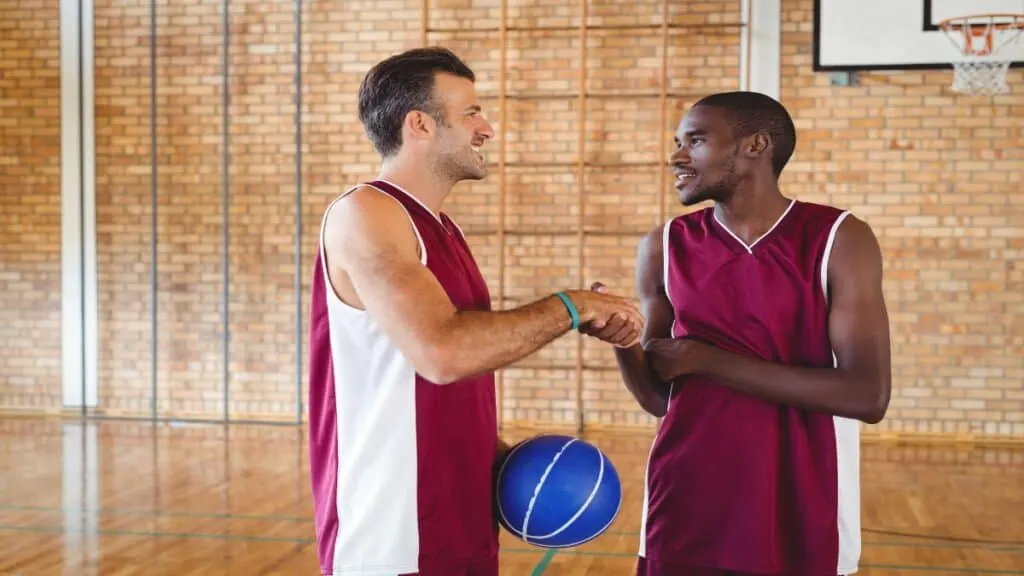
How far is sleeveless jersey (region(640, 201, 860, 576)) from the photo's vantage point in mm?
2006

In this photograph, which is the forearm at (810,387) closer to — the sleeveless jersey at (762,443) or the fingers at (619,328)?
the sleeveless jersey at (762,443)

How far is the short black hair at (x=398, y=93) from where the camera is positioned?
2.04 m

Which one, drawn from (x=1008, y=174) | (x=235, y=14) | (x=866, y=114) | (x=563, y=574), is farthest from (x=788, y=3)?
(x=563, y=574)

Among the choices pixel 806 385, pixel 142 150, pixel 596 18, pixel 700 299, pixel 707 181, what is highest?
pixel 596 18

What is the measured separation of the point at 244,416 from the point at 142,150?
2.16 m

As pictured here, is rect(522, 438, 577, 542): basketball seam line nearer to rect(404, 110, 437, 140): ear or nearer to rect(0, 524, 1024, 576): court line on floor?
rect(404, 110, 437, 140): ear

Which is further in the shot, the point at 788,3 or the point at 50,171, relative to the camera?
the point at 50,171

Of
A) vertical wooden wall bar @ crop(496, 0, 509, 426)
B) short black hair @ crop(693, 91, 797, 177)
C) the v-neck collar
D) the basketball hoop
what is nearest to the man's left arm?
the v-neck collar

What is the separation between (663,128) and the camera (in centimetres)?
759

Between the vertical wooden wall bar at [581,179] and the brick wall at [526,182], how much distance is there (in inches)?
2.2

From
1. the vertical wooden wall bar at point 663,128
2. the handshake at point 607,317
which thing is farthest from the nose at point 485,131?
the vertical wooden wall bar at point 663,128

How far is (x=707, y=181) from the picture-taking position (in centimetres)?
→ 212

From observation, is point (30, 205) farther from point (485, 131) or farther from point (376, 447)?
point (376, 447)

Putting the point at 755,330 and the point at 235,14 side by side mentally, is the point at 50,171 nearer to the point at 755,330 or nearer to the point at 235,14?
the point at 235,14
